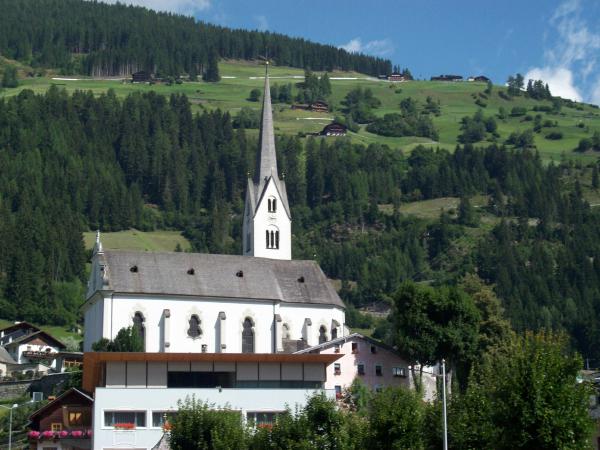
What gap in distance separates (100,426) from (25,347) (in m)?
78.3

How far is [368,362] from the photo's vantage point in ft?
326

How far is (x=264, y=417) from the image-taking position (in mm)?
79125

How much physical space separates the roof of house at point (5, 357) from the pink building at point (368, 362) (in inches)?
1957

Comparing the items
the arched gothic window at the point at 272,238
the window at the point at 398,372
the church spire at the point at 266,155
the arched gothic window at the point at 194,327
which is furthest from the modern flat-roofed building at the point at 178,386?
the church spire at the point at 266,155

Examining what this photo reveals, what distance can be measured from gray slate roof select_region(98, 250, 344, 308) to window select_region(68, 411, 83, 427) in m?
26.7

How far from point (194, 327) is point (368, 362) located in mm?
16859

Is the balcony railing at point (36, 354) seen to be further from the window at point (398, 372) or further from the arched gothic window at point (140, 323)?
the window at point (398, 372)

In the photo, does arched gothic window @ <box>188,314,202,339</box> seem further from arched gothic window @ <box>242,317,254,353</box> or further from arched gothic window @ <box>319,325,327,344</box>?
arched gothic window @ <box>319,325,327,344</box>

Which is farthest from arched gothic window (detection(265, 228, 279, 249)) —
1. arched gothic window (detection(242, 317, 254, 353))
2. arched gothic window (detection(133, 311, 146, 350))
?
arched gothic window (detection(133, 311, 146, 350))

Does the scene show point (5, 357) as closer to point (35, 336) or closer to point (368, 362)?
point (35, 336)

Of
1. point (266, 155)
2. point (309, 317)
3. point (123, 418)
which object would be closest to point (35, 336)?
point (266, 155)

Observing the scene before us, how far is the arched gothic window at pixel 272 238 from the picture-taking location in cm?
12262

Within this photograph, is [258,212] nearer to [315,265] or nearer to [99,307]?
[315,265]

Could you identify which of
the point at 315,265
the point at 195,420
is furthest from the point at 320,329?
the point at 195,420
